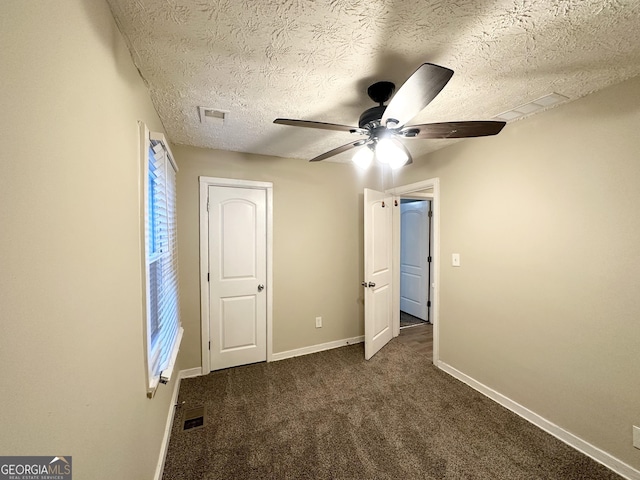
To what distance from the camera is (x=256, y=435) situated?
1.88 meters

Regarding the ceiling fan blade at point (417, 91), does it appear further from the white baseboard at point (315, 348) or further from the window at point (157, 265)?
the white baseboard at point (315, 348)

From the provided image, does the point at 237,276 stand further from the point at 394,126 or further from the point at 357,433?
the point at 394,126

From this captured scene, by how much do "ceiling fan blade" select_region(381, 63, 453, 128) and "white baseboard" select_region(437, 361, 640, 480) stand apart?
2.36m

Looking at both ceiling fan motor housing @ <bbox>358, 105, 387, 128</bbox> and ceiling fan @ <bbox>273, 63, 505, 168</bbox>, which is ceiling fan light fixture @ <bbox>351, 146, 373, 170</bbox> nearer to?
ceiling fan @ <bbox>273, 63, 505, 168</bbox>

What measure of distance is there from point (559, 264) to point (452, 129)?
1297 millimetres

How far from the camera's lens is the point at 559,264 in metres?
1.84

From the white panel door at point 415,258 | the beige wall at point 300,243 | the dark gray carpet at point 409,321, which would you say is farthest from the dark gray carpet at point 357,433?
the white panel door at point 415,258

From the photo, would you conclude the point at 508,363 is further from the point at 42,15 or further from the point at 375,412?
the point at 42,15

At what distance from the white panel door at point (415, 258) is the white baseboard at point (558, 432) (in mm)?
1893

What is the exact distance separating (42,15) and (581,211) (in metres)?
2.64

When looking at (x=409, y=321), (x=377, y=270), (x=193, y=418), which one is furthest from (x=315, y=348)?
(x=409, y=321)

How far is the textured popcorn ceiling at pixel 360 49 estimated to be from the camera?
1.03 metres

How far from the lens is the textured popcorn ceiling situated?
1031mm

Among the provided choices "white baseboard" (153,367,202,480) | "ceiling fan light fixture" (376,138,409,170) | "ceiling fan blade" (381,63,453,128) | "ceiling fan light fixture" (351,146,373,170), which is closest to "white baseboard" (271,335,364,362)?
"white baseboard" (153,367,202,480)
